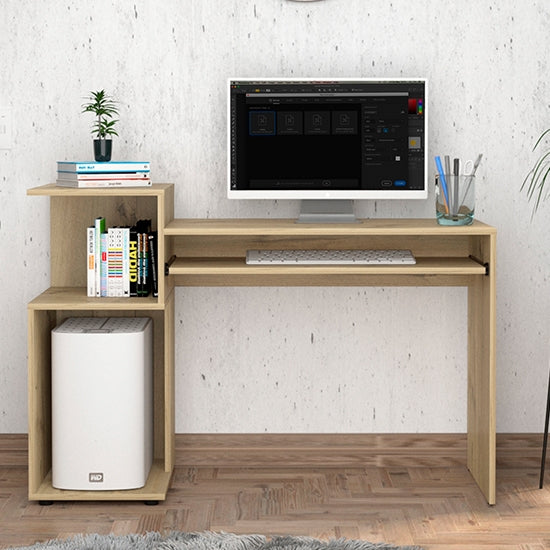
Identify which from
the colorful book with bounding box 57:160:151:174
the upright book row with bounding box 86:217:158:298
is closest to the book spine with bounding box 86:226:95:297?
the upright book row with bounding box 86:217:158:298

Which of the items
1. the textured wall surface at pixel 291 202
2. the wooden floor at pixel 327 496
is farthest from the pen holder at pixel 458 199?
the wooden floor at pixel 327 496

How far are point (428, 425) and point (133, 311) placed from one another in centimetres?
119

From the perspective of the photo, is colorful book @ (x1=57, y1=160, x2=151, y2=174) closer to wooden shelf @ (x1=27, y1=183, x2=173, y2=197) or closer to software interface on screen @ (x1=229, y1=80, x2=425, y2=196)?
wooden shelf @ (x1=27, y1=183, x2=173, y2=197)

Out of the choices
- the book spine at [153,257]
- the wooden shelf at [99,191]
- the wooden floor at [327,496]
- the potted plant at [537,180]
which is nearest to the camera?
the wooden floor at [327,496]

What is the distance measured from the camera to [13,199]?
136 inches

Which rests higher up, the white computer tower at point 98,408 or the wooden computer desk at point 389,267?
the wooden computer desk at point 389,267

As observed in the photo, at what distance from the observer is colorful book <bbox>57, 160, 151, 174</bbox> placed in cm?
311

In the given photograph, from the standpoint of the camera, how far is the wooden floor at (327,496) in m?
2.94

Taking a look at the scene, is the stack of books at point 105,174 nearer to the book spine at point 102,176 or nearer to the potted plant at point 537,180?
the book spine at point 102,176

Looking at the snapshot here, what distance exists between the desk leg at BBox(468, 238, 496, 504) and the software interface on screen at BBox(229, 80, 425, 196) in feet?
1.48

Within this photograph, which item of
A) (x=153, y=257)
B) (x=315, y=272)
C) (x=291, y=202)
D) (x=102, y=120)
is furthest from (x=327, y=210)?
(x=102, y=120)

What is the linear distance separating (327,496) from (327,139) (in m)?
1.24

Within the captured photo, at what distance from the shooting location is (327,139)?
3.31 meters

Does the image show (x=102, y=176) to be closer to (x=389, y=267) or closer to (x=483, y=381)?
(x=389, y=267)
